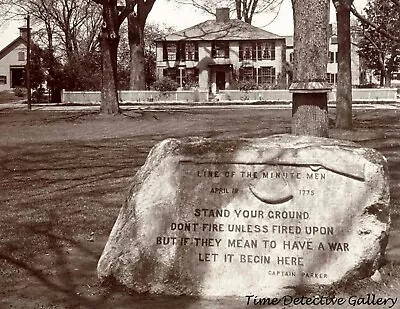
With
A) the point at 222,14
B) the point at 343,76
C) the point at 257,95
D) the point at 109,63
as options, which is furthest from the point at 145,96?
the point at 343,76

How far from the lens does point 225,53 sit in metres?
64.0

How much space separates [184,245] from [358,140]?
A: 1207cm

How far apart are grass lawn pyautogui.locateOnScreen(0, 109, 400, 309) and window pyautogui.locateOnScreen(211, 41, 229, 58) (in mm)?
40003

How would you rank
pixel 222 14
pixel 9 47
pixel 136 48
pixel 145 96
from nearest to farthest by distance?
pixel 136 48 < pixel 145 96 < pixel 222 14 < pixel 9 47

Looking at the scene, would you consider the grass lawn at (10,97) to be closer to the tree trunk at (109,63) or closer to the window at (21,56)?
the window at (21,56)

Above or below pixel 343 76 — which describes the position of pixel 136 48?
above

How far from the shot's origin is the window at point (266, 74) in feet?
211

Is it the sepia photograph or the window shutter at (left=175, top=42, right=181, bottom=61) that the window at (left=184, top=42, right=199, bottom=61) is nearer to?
the window shutter at (left=175, top=42, right=181, bottom=61)

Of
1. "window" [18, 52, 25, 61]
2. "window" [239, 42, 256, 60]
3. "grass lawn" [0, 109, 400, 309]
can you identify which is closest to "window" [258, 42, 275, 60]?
"window" [239, 42, 256, 60]

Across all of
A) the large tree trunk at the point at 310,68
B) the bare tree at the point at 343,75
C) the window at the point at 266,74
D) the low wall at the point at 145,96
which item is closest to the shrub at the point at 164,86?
the low wall at the point at 145,96

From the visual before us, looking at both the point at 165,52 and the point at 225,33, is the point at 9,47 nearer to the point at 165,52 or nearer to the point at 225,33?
the point at 165,52

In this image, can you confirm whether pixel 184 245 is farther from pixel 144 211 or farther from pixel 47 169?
pixel 47 169

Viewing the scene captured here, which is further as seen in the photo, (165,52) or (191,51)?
(165,52)

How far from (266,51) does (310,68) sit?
56.5 meters
